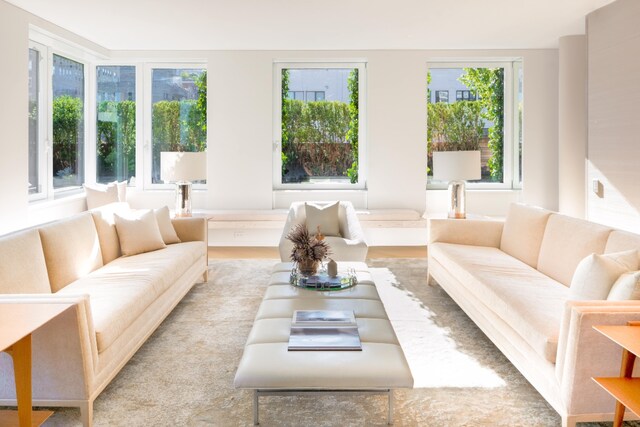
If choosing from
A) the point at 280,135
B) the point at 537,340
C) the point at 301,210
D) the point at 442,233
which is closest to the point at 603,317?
the point at 537,340

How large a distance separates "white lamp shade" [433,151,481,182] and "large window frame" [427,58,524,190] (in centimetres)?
200

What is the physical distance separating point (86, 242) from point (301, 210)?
2870 mm

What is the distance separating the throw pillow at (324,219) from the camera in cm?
628

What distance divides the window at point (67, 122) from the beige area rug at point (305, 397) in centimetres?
345

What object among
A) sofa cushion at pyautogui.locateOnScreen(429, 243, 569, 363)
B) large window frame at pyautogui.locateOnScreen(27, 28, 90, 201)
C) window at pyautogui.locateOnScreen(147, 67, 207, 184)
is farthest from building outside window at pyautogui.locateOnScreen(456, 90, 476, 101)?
large window frame at pyautogui.locateOnScreen(27, 28, 90, 201)

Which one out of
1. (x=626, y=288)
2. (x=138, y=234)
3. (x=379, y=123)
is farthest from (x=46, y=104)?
(x=626, y=288)

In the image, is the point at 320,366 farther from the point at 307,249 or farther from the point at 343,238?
the point at 343,238

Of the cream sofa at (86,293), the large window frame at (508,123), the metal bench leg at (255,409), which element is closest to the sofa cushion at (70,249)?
the cream sofa at (86,293)

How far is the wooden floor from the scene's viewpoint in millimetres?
7180

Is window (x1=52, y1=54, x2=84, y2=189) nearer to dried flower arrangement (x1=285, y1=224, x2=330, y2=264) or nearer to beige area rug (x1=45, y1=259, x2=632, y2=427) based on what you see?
beige area rug (x1=45, y1=259, x2=632, y2=427)

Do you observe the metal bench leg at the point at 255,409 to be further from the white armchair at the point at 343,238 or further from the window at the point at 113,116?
the window at the point at 113,116

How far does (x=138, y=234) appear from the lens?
4.82 metres

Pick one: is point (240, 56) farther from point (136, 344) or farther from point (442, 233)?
point (136, 344)

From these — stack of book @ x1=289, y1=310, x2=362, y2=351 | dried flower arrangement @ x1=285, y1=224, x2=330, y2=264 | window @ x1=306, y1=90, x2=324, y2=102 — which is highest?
window @ x1=306, y1=90, x2=324, y2=102
